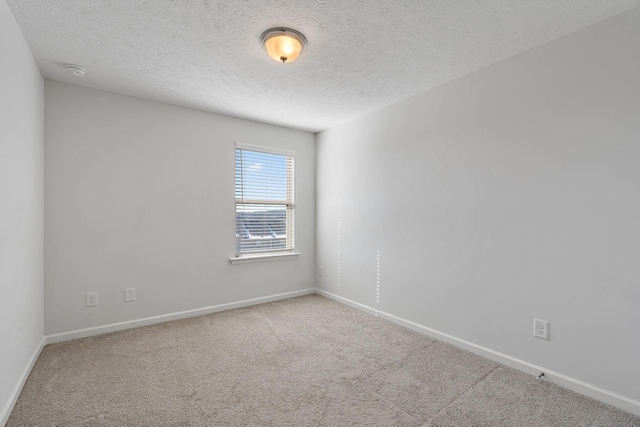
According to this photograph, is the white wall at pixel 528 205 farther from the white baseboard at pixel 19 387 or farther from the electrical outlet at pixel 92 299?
the white baseboard at pixel 19 387

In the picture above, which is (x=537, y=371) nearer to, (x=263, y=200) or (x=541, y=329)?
(x=541, y=329)

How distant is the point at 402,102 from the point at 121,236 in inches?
126

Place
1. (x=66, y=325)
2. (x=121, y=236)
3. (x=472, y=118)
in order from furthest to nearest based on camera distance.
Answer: (x=121, y=236)
(x=66, y=325)
(x=472, y=118)

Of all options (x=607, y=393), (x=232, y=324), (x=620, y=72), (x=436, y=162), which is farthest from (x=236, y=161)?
(x=607, y=393)

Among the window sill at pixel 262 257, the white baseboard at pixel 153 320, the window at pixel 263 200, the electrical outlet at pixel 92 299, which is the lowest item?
the white baseboard at pixel 153 320

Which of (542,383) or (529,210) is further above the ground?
(529,210)

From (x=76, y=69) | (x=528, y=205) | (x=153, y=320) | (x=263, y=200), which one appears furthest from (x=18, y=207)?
(x=528, y=205)

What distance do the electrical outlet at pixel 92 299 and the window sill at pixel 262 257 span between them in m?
1.36

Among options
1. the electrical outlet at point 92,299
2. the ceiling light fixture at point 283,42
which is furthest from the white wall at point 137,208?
the ceiling light fixture at point 283,42

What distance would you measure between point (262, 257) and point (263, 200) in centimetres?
75

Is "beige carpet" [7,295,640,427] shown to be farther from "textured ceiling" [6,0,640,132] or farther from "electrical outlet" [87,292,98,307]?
"textured ceiling" [6,0,640,132]

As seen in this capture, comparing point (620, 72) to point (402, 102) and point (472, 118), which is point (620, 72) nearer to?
point (472, 118)

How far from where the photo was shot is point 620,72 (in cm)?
189

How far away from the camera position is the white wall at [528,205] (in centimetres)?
190
